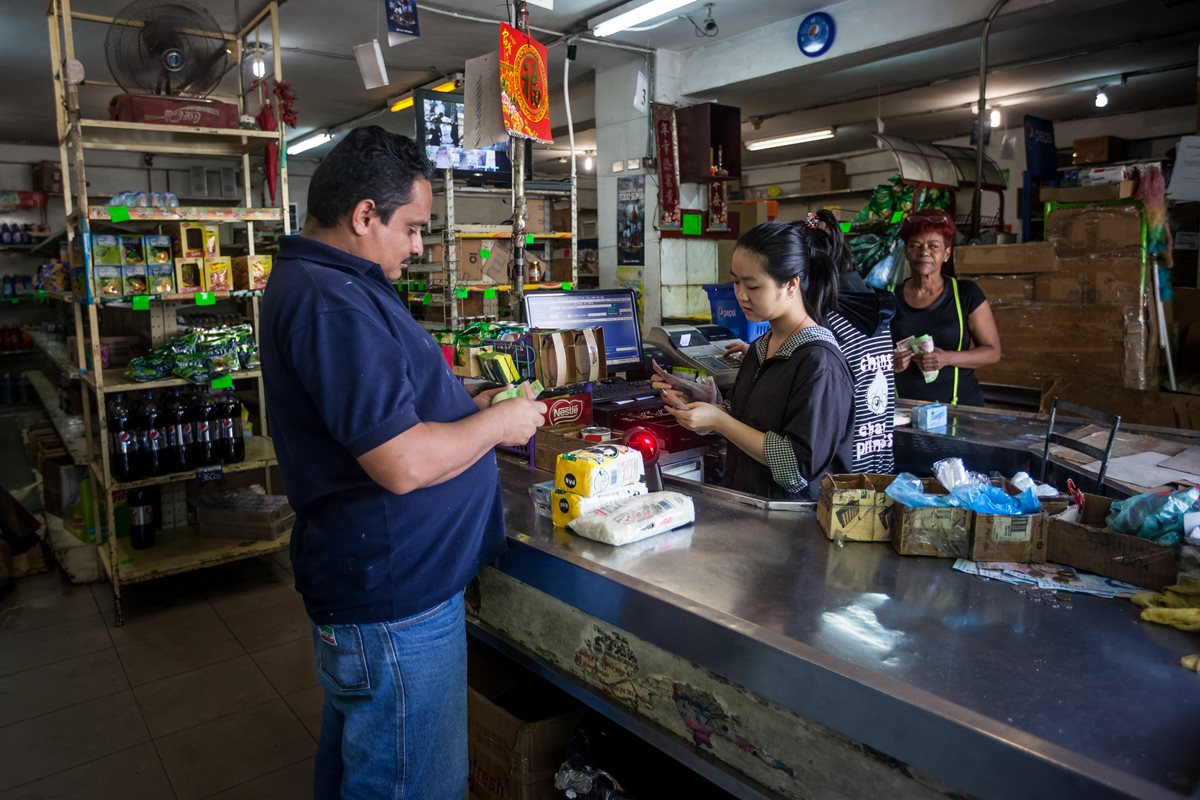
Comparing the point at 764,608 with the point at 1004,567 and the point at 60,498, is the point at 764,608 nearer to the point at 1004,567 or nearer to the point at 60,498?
the point at 1004,567

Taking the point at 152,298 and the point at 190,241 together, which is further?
the point at 190,241

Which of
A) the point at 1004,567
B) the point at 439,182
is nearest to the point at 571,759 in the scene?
the point at 1004,567

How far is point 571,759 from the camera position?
1.82m

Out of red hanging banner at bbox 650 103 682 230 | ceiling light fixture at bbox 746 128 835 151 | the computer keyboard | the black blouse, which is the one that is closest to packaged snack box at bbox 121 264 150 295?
the computer keyboard

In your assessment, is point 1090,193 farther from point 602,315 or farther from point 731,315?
point 602,315

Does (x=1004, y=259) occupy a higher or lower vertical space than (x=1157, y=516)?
higher

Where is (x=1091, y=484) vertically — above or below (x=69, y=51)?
below

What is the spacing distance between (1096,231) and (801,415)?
140 inches

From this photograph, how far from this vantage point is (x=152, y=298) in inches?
151

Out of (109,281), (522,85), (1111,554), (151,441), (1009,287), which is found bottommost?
(151,441)

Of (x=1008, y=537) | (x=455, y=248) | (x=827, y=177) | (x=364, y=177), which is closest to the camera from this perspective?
(x=364, y=177)

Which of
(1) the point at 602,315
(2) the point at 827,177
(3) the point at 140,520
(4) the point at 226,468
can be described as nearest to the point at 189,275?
(4) the point at 226,468

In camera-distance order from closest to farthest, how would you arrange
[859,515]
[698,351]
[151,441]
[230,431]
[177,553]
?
1. [859,515]
2. [698,351]
3. [151,441]
4. [177,553]
5. [230,431]

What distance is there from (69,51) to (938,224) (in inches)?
151
